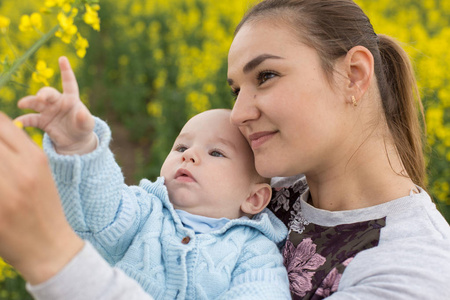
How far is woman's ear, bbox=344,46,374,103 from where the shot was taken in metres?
1.52

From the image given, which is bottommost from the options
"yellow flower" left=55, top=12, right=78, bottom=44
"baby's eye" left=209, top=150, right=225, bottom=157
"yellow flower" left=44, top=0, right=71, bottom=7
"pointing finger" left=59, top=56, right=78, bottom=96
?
"baby's eye" left=209, top=150, right=225, bottom=157

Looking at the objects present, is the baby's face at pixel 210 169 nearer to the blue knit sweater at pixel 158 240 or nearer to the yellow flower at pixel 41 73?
the blue knit sweater at pixel 158 240

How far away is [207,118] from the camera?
1.71m

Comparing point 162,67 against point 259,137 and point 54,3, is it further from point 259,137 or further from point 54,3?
point 54,3

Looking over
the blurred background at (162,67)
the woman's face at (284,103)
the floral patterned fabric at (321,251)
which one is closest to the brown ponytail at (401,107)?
the woman's face at (284,103)

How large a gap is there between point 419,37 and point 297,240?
4061 millimetres

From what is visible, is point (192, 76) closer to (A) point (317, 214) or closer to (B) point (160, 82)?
(B) point (160, 82)

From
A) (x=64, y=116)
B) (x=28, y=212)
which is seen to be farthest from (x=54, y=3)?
(x=28, y=212)

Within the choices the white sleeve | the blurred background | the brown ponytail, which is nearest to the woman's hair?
the brown ponytail

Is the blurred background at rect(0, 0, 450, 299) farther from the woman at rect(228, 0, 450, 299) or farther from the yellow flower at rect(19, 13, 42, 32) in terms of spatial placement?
the yellow flower at rect(19, 13, 42, 32)

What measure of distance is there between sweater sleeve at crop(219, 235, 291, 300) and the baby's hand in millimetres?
537

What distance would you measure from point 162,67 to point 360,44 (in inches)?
167

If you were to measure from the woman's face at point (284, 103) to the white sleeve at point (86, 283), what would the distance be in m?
0.69

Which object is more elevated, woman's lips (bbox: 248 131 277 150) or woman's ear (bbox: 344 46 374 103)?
woman's ear (bbox: 344 46 374 103)
